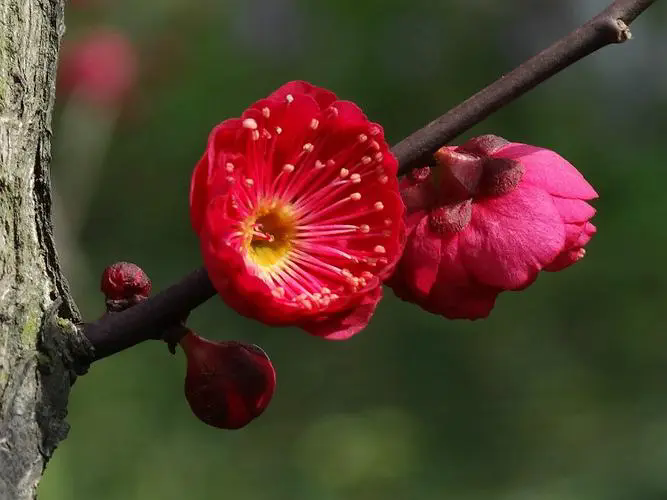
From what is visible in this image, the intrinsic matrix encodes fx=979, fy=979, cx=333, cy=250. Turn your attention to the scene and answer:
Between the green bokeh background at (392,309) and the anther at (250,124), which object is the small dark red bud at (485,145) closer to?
the anther at (250,124)

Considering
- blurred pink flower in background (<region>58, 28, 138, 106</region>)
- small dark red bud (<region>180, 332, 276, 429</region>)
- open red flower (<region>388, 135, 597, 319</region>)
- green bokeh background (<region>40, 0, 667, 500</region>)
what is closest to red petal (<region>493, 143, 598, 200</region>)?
open red flower (<region>388, 135, 597, 319</region>)

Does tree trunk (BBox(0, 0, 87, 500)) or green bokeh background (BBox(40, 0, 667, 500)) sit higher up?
tree trunk (BBox(0, 0, 87, 500))

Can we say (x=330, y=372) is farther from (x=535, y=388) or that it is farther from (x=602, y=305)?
(x=602, y=305)

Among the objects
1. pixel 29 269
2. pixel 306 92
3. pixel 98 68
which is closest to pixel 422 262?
pixel 306 92

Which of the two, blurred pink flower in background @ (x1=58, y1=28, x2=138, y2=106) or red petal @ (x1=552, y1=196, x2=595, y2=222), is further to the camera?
blurred pink flower in background @ (x1=58, y1=28, x2=138, y2=106)

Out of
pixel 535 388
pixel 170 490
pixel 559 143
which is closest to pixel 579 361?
pixel 535 388

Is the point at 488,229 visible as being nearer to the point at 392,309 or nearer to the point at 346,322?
the point at 346,322

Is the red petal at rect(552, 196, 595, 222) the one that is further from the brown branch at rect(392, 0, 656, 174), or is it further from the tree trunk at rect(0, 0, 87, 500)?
the tree trunk at rect(0, 0, 87, 500)

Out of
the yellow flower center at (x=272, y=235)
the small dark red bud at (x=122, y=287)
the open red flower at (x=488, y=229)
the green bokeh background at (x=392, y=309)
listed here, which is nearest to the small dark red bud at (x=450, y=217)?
the open red flower at (x=488, y=229)
